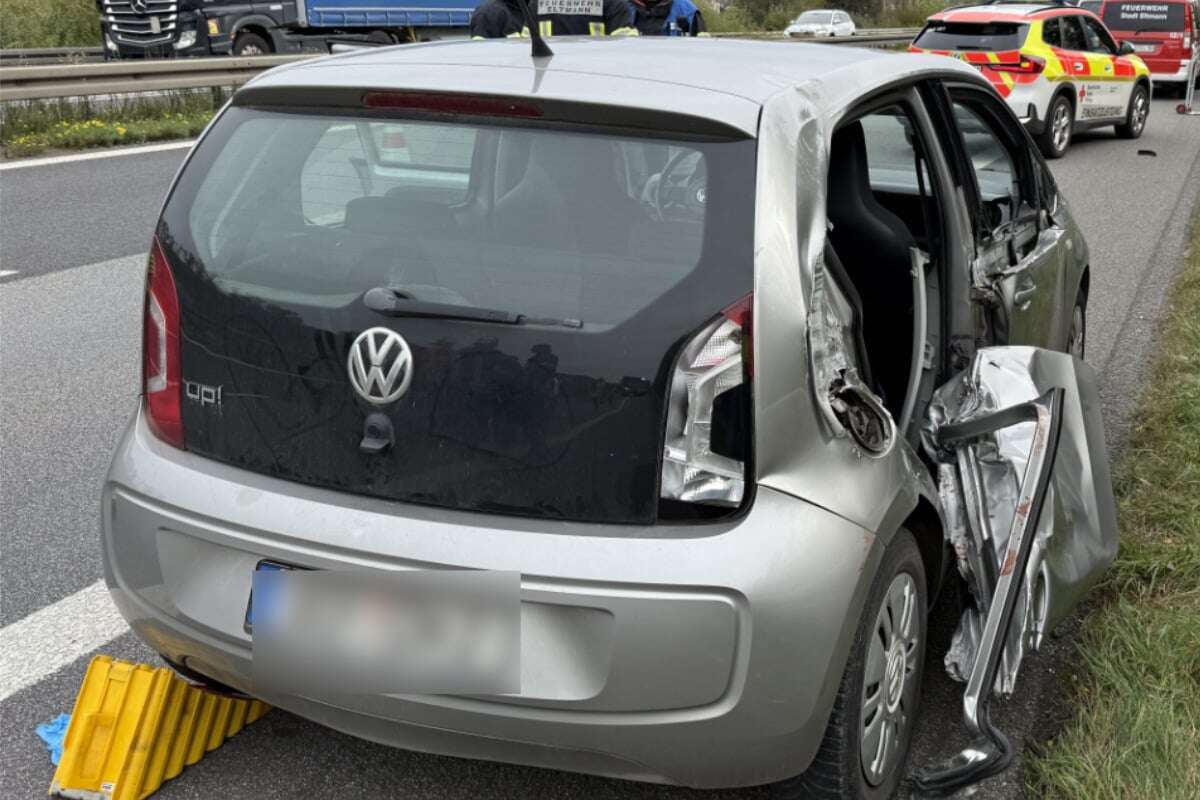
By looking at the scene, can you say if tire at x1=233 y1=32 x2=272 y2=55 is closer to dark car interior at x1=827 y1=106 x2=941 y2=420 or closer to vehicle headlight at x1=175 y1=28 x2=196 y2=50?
vehicle headlight at x1=175 y1=28 x2=196 y2=50

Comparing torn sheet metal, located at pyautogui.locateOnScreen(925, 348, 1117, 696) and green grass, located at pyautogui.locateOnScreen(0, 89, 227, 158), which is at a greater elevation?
torn sheet metal, located at pyautogui.locateOnScreen(925, 348, 1117, 696)

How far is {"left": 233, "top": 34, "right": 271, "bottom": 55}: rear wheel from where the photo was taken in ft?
73.0

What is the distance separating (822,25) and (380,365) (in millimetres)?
42446

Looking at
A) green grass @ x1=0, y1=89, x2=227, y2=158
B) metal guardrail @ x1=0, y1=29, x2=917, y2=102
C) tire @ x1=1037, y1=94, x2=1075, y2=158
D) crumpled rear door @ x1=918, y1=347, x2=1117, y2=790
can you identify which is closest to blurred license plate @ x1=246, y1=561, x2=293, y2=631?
→ crumpled rear door @ x1=918, y1=347, x2=1117, y2=790

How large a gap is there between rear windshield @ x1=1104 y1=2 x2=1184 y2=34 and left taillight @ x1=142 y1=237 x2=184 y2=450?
23417 millimetres

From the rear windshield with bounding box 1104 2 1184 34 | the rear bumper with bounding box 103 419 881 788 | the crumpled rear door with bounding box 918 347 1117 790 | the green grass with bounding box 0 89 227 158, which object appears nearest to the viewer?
the rear bumper with bounding box 103 419 881 788

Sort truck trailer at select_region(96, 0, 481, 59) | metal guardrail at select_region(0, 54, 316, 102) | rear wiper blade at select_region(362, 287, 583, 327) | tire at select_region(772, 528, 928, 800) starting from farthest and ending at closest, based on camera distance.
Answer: truck trailer at select_region(96, 0, 481, 59) → metal guardrail at select_region(0, 54, 316, 102) → tire at select_region(772, 528, 928, 800) → rear wiper blade at select_region(362, 287, 583, 327)

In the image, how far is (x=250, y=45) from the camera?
22.6 m

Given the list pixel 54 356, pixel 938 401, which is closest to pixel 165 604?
pixel 938 401

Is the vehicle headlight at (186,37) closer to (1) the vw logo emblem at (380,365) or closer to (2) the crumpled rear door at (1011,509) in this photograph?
(2) the crumpled rear door at (1011,509)

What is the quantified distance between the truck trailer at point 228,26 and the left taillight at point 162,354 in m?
19.6

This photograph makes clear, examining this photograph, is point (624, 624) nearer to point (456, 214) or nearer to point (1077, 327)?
point (456, 214)

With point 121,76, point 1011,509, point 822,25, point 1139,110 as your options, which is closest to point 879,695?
point 1011,509

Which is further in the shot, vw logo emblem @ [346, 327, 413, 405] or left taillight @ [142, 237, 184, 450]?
left taillight @ [142, 237, 184, 450]
